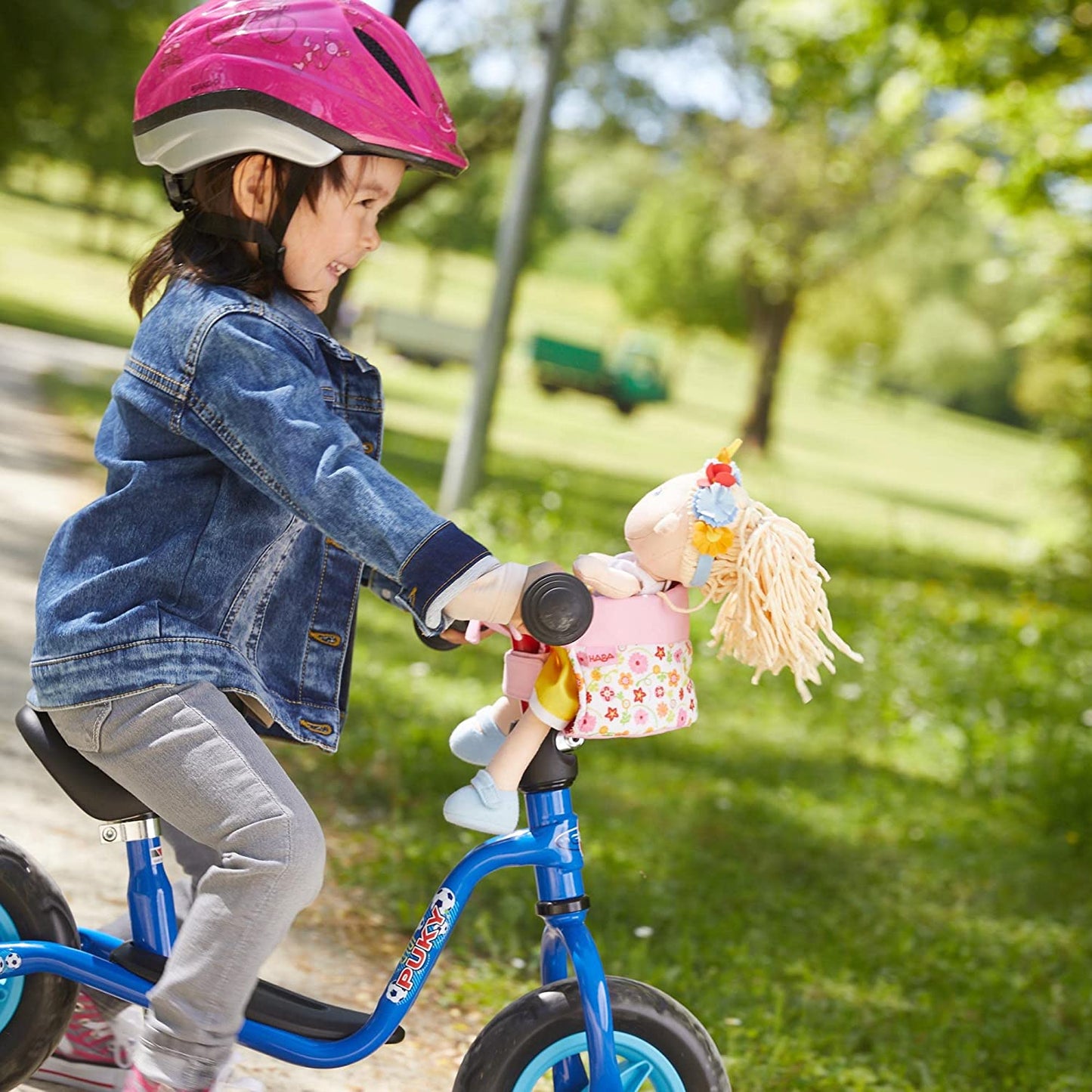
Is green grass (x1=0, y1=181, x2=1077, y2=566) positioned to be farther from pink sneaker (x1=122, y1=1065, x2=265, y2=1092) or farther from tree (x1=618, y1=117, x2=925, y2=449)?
tree (x1=618, y1=117, x2=925, y2=449)

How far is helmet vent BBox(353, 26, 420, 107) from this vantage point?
2188 mm

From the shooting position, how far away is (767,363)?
1108 inches

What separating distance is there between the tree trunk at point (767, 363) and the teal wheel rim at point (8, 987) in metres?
25.8

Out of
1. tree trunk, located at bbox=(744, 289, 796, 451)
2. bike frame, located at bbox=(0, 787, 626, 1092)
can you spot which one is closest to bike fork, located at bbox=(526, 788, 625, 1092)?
bike frame, located at bbox=(0, 787, 626, 1092)

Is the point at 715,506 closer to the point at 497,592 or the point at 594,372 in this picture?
the point at 497,592

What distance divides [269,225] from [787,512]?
571 inches

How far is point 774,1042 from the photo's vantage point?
349cm

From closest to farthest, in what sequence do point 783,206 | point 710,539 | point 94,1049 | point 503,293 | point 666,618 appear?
point 710,539 < point 666,618 < point 94,1049 < point 503,293 < point 783,206

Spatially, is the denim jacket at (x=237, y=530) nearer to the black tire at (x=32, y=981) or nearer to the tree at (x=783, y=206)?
the black tire at (x=32, y=981)

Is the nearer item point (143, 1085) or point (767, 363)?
point (143, 1085)

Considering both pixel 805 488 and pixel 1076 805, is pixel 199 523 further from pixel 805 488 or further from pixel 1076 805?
pixel 805 488

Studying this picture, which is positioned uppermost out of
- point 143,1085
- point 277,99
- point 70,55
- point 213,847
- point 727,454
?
point 70,55

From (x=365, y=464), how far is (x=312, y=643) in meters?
0.42

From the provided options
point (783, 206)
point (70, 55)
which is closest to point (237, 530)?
point (70, 55)
